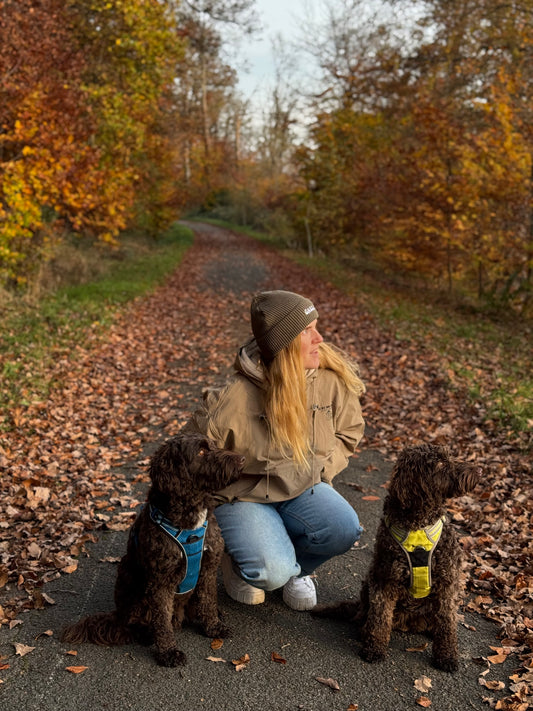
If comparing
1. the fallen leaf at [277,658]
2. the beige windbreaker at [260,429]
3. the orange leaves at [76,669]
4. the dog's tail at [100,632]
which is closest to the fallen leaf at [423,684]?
the fallen leaf at [277,658]

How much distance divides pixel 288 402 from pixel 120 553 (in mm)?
2005

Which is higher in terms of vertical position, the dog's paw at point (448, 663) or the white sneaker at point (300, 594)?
the white sneaker at point (300, 594)

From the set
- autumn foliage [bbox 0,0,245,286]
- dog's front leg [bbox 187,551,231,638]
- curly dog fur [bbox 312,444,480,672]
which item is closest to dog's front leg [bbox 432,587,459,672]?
curly dog fur [bbox 312,444,480,672]

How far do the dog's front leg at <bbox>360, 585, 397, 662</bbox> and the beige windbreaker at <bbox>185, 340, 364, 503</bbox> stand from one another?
0.79 metres

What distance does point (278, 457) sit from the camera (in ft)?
12.5

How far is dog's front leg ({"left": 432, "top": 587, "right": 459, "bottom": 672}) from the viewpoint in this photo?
340 cm

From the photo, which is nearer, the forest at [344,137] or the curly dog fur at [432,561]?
the curly dog fur at [432,561]

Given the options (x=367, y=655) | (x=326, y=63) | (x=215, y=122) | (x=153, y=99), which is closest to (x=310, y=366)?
(x=367, y=655)

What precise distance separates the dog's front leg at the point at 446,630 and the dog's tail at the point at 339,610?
56cm

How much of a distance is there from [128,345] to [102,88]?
9575 mm

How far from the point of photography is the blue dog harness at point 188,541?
10.8ft

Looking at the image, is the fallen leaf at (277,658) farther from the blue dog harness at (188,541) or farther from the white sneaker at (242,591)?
the blue dog harness at (188,541)

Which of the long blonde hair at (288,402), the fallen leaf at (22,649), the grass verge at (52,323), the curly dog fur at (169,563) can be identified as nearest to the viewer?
the curly dog fur at (169,563)

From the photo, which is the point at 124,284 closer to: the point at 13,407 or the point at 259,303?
the point at 13,407
